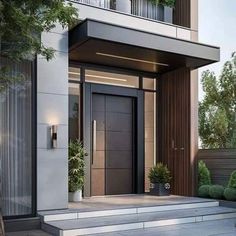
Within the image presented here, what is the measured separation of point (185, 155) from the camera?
9375 millimetres

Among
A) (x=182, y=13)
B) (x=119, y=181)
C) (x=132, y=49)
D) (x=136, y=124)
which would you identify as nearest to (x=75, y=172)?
(x=119, y=181)

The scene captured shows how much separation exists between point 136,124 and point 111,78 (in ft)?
4.22

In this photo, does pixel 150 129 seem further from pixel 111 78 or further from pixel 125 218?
pixel 125 218

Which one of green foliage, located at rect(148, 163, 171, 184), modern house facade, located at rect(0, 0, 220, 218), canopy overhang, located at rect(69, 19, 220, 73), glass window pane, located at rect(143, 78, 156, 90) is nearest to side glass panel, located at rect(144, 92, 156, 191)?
modern house facade, located at rect(0, 0, 220, 218)

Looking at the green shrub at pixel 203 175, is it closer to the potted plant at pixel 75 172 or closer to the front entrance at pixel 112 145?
the front entrance at pixel 112 145

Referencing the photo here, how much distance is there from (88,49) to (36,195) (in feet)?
9.92

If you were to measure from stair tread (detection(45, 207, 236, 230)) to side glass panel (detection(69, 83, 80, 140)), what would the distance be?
8.32 ft

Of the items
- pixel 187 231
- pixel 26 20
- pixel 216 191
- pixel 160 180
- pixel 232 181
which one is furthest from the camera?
pixel 160 180

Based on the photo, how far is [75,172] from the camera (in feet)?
26.6

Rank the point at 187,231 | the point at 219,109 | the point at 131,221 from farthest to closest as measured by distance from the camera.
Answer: the point at 219,109
the point at 131,221
the point at 187,231

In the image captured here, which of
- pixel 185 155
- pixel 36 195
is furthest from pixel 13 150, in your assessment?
pixel 185 155

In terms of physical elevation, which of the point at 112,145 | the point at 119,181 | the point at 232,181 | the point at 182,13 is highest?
the point at 182,13

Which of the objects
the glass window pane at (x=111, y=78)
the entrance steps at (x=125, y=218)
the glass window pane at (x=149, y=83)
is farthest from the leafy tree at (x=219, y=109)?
the entrance steps at (x=125, y=218)

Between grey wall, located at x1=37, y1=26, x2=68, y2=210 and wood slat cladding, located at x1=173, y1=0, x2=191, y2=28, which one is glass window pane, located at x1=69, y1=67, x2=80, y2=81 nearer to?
grey wall, located at x1=37, y1=26, x2=68, y2=210
